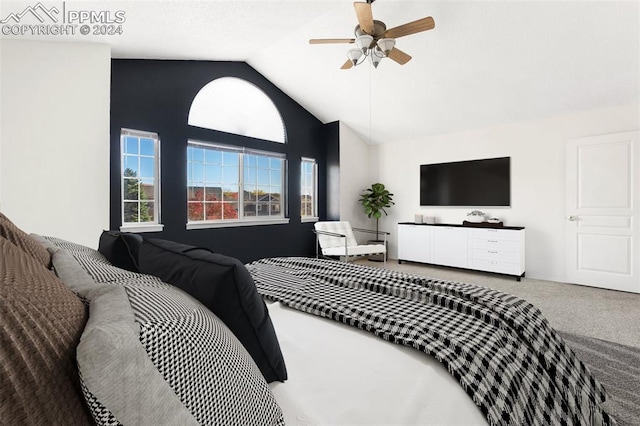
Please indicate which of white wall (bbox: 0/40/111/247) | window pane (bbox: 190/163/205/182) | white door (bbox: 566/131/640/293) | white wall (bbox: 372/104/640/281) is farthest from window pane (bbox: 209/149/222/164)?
white door (bbox: 566/131/640/293)

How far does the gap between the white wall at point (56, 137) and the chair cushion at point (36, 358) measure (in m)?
2.99

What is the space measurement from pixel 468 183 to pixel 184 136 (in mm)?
4235

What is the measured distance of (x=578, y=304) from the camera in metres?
3.29

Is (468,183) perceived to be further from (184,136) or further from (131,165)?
(131,165)

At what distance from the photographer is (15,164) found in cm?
261

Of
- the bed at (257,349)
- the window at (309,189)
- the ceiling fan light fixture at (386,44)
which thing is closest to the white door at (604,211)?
the ceiling fan light fixture at (386,44)

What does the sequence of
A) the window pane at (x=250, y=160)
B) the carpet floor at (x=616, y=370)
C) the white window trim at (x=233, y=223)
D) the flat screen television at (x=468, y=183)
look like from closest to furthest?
the carpet floor at (x=616, y=370), the white window trim at (x=233, y=223), the flat screen television at (x=468, y=183), the window pane at (x=250, y=160)

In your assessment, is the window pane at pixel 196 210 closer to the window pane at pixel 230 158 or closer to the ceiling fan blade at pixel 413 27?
the window pane at pixel 230 158

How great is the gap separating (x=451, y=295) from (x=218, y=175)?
3.92m

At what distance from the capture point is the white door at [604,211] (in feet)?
→ 12.3

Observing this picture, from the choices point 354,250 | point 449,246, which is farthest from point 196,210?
point 449,246

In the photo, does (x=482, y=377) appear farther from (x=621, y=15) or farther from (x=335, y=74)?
(x=335, y=74)

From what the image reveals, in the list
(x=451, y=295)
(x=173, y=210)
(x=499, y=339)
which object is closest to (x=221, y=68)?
(x=173, y=210)

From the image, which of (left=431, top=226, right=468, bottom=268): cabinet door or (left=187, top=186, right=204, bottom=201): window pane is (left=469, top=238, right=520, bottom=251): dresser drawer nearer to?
(left=431, top=226, right=468, bottom=268): cabinet door
